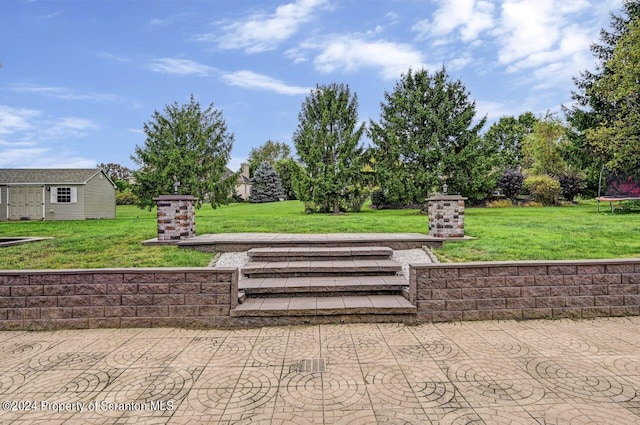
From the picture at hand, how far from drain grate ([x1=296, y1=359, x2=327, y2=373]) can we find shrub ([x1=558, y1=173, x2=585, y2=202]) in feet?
82.8

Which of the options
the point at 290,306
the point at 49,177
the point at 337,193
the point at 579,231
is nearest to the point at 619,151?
the point at 579,231

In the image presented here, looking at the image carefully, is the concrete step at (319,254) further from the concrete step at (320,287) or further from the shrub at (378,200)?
the shrub at (378,200)

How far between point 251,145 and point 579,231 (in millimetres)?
52621

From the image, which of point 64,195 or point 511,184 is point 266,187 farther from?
point 511,184

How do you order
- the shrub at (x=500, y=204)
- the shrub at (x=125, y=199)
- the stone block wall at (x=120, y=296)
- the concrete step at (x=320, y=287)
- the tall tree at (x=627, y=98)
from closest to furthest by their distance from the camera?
1. the stone block wall at (x=120, y=296)
2. the concrete step at (x=320, y=287)
3. the tall tree at (x=627, y=98)
4. the shrub at (x=500, y=204)
5. the shrub at (x=125, y=199)

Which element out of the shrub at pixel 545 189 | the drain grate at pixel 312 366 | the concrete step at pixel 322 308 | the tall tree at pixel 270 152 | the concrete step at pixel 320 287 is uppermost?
the tall tree at pixel 270 152

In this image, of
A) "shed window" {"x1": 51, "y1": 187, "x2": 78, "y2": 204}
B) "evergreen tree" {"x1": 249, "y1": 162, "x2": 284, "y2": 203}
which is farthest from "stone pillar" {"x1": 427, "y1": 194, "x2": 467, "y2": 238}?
"evergreen tree" {"x1": 249, "y1": 162, "x2": 284, "y2": 203}

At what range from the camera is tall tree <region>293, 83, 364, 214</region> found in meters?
18.4

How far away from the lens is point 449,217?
24.2 ft

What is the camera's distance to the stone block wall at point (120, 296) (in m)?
4.11

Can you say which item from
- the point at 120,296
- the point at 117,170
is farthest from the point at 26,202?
the point at 117,170

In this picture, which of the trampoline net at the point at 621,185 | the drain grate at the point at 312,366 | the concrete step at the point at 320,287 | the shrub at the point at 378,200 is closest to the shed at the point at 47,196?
the shrub at the point at 378,200

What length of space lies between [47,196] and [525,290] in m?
25.9

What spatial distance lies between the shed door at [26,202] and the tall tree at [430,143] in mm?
20992
